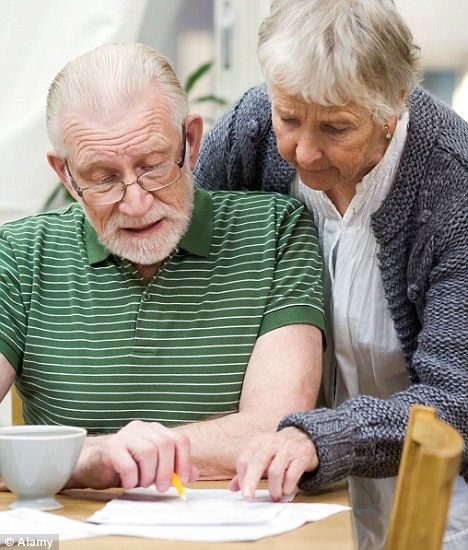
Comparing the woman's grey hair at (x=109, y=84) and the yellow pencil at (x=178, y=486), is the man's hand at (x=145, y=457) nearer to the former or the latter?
the yellow pencil at (x=178, y=486)

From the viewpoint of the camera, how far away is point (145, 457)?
4.29 ft

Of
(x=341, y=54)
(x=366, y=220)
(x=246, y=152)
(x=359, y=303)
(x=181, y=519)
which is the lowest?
(x=181, y=519)

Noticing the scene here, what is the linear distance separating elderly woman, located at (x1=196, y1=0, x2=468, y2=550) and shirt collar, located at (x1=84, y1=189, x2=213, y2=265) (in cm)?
14

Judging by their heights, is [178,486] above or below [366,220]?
below

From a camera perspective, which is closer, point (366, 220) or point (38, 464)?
point (38, 464)

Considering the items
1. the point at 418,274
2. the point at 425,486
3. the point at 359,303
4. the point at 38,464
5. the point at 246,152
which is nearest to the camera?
the point at 425,486

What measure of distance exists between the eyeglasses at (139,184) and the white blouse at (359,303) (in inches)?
10.9

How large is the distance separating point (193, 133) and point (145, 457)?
72 centimetres

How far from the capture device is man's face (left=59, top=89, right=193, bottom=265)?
1.69 m

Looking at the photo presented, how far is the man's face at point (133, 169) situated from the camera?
169 cm

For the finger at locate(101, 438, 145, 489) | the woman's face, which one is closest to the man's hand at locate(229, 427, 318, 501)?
the finger at locate(101, 438, 145, 489)

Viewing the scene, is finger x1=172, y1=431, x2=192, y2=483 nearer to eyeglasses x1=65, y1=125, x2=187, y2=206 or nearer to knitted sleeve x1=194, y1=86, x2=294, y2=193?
eyeglasses x1=65, y1=125, x2=187, y2=206

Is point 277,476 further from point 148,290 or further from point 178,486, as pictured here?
point 148,290

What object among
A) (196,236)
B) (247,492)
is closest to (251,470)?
(247,492)
